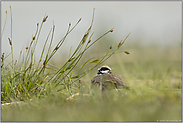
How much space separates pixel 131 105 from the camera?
2.36 meters

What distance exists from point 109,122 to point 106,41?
746 cm

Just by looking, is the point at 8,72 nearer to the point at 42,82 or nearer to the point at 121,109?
the point at 42,82

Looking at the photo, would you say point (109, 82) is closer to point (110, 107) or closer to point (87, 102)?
point (87, 102)

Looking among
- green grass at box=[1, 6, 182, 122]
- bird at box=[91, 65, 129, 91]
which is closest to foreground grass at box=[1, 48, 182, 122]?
green grass at box=[1, 6, 182, 122]

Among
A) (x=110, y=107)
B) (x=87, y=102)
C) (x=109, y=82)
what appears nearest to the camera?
(x=110, y=107)

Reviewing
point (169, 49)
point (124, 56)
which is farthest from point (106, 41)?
point (169, 49)

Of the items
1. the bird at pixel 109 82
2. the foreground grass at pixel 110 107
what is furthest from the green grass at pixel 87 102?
the bird at pixel 109 82

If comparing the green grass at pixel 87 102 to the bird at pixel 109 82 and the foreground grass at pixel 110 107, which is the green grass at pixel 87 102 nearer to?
the foreground grass at pixel 110 107

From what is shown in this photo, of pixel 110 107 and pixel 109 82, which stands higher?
pixel 109 82

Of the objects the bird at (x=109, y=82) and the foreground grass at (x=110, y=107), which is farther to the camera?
the bird at (x=109, y=82)

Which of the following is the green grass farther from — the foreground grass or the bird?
the bird

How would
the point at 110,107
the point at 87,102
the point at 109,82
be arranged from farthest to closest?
1. the point at 109,82
2. the point at 87,102
3. the point at 110,107

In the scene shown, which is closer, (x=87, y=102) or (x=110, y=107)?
(x=110, y=107)

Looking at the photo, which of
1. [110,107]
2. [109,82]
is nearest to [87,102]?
[110,107]
